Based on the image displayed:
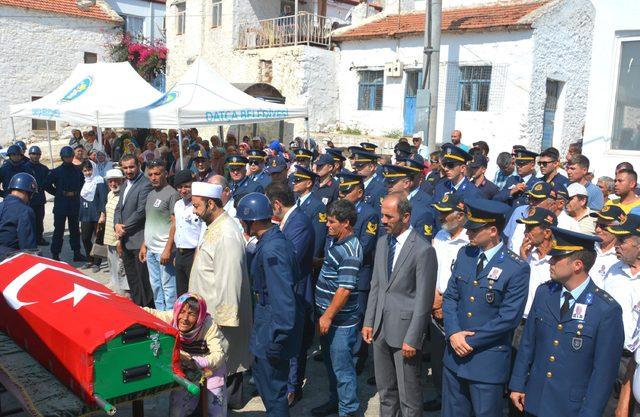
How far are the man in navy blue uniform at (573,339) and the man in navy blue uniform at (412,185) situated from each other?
2.11 metres

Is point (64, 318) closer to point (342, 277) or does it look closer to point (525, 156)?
point (342, 277)

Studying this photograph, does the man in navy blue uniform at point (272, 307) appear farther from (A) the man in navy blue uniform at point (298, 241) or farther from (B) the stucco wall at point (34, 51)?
(B) the stucco wall at point (34, 51)

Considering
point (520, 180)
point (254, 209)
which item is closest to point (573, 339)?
point (254, 209)

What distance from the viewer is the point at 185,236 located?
5.88 m

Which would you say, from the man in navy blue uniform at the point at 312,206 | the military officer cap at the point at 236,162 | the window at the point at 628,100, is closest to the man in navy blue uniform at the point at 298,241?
the man in navy blue uniform at the point at 312,206

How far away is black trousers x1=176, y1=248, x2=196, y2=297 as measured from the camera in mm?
5930

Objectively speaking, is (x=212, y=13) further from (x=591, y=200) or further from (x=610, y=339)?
(x=610, y=339)

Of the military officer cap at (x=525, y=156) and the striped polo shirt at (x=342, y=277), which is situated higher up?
the military officer cap at (x=525, y=156)

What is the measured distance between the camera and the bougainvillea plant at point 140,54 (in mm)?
26828

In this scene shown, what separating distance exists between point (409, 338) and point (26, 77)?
25.4m

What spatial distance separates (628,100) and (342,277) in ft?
22.9

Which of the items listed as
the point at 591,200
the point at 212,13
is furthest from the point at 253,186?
the point at 212,13

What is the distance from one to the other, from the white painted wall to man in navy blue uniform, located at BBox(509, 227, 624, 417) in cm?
676

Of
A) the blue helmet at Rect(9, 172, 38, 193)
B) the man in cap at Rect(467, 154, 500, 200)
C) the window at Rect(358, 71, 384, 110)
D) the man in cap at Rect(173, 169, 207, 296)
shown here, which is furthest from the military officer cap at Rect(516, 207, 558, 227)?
the window at Rect(358, 71, 384, 110)
